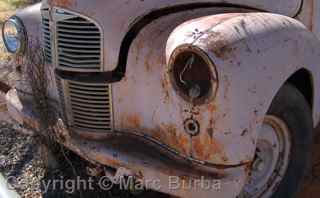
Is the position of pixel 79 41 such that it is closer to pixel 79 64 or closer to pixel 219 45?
pixel 79 64

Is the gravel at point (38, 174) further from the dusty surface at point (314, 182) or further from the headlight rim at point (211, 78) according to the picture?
the headlight rim at point (211, 78)

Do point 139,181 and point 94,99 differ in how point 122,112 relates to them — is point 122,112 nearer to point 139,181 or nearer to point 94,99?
point 94,99

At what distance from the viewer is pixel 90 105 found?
3.02 metres

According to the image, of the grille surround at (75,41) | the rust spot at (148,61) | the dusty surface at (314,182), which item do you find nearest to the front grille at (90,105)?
the grille surround at (75,41)

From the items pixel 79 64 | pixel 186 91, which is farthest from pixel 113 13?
pixel 186 91

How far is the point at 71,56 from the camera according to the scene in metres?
2.97

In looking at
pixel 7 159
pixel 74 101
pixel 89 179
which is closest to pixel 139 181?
pixel 74 101

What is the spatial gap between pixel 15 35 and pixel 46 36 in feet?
1.79

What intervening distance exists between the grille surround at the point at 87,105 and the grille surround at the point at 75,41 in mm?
112

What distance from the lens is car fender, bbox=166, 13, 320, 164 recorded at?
8.02ft

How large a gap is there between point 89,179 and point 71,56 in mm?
1076

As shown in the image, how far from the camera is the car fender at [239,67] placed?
2.45 meters

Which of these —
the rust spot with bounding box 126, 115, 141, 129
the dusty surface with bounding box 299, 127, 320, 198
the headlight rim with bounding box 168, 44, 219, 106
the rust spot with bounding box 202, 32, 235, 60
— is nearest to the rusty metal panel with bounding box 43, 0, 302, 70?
the rust spot with bounding box 126, 115, 141, 129

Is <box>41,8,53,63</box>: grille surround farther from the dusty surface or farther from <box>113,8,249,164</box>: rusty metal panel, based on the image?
the dusty surface
